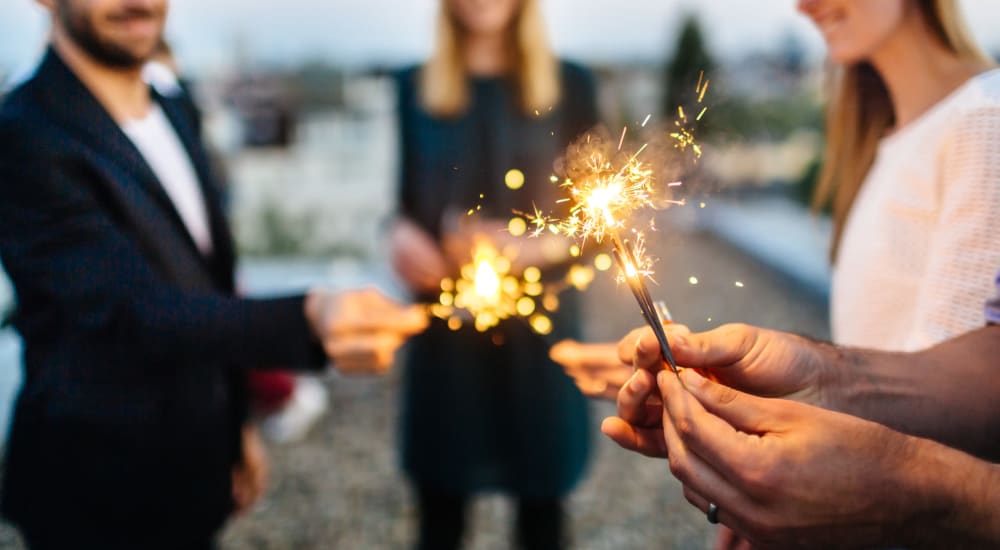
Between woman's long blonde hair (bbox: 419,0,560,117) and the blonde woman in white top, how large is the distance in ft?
3.25

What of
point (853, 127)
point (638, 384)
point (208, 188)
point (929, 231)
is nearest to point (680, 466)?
point (638, 384)

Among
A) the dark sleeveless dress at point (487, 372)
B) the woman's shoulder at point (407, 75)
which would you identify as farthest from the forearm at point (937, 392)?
the woman's shoulder at point (407, 75)

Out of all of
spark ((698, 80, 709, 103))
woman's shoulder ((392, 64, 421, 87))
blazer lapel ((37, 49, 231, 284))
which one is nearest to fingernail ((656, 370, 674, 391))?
spark ((698, 80, 709, 103))

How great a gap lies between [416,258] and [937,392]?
168 cm

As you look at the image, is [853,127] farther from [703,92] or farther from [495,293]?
[495,293]

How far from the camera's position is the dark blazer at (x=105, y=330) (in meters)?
1.60

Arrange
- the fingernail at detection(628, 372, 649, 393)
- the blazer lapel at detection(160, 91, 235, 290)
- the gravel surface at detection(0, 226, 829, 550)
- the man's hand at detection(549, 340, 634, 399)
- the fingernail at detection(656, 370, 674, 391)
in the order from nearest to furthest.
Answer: the fingernail at detection(656, 370, 674, 391) → the fingernail at detection(628, 372, 649, 393) → the man's hand at detection(549, 340, 634, 399) → the blazer lapel at detection(160, 91, 235, 290) → the gravel surface at detection(0, 226, 829, 550)

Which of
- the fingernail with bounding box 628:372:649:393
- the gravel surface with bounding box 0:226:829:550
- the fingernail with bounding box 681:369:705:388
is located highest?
the fingernail with bounding box 681:369:705:388

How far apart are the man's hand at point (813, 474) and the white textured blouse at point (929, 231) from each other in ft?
1.43

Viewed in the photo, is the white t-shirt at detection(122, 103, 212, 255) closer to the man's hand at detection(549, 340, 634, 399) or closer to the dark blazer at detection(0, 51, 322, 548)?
the dark blazer at detection(0, 51, 322, 548)

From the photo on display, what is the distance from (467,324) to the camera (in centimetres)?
243

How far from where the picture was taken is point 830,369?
138cm

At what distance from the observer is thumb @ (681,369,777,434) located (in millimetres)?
1068

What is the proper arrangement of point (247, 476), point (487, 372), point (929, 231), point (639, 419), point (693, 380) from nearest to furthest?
point (693, 380)
point (639, 419)
point (929, 231)
point (247, 476)
point (487, 372)
